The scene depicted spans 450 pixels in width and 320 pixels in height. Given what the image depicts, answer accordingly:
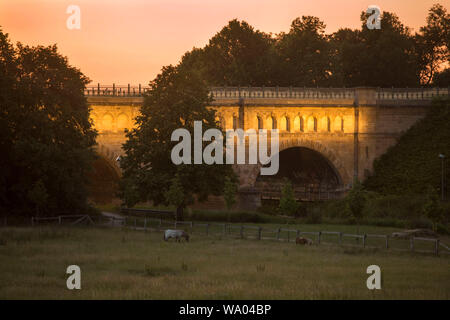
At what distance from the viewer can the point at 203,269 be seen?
1067 inches

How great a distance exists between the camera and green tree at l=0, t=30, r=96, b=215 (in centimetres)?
4681

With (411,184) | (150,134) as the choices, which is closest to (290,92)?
(411,184)

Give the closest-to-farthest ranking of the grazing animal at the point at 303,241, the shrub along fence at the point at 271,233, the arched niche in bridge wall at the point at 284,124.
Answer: the shrub along fence at the point at 271,233 → the grazing animal at the point at 303,241 → the arched niche in bridge wall at the point at 284,124

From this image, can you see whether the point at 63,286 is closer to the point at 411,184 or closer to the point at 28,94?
the point at 28,94

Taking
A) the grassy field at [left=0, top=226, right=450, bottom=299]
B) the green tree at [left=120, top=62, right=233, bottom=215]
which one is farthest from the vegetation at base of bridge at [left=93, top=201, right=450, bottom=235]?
the grassy field at [left=0, top=226, right=450, bottom=299]

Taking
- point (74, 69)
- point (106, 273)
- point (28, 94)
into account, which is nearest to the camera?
point (106, 273)

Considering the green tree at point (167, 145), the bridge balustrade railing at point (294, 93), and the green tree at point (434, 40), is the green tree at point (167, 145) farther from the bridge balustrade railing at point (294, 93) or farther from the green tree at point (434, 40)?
the green tree at point (434, 40)

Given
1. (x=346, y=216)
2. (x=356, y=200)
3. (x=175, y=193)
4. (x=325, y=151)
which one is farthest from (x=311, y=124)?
(x=175, y=193)

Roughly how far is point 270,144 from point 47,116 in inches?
1015

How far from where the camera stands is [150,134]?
53656mm

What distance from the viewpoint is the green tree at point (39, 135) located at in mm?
46812

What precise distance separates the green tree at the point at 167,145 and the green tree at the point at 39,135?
3870 mm

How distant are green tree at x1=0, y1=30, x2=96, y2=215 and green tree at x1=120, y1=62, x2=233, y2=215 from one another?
387 centimetres

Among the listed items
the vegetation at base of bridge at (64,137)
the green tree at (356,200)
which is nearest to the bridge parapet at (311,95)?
the vegetation at base of bridge at (64,137)
